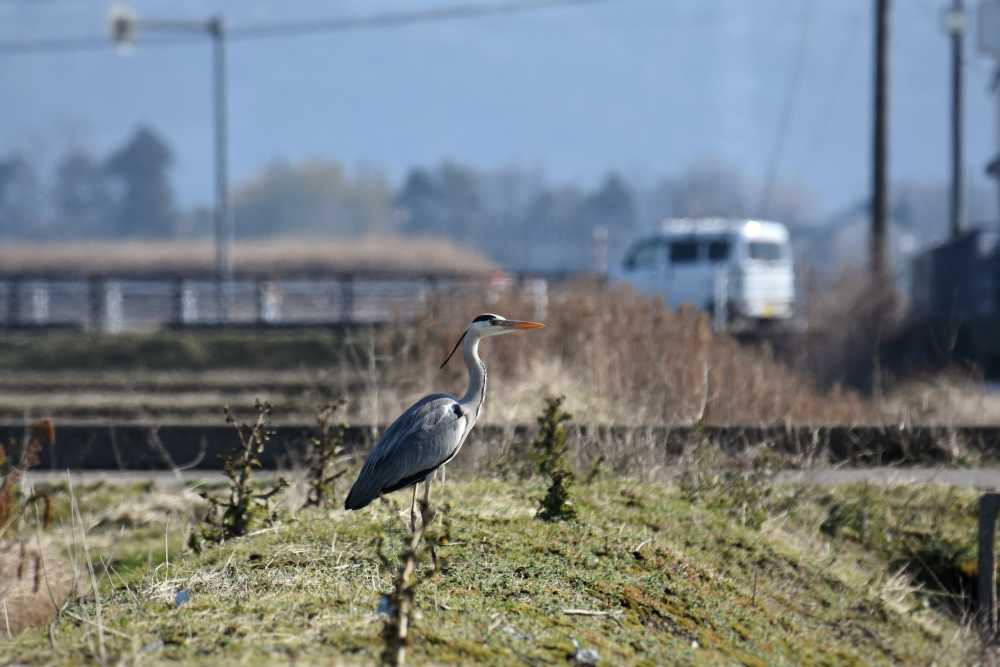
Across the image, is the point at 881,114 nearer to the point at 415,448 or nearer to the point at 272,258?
the point at 415,448

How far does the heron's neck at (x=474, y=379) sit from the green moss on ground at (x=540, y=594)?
76cm

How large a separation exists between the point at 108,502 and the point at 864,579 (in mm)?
5975

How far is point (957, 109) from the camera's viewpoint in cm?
3847

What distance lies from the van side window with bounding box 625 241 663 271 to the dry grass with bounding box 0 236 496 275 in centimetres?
3620

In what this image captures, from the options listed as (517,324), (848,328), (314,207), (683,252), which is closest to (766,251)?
(683,252)

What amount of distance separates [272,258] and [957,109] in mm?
46759

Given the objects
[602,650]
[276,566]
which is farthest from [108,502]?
[602,650]

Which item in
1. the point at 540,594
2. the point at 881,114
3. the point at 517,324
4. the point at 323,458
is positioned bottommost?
the point at 540,594

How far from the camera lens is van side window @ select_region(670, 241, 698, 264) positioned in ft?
109

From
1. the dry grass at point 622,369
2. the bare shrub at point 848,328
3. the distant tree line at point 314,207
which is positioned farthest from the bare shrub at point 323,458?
the distant tree line at point 314,207

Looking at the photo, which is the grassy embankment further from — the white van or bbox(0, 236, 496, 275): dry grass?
bbox(0, 236, 496, 275): dry grass

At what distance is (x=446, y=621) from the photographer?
6.57 meters

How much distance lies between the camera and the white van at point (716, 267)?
106ft

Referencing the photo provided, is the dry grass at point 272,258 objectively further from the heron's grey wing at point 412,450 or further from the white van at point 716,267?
the heron's grey wing at point 412,450
